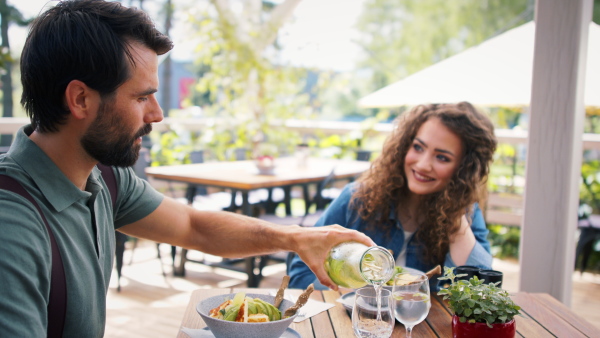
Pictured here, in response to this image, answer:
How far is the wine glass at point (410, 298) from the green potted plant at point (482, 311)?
3.4 inches

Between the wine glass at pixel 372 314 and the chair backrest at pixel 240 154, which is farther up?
the chair backrest at pixel 240 154

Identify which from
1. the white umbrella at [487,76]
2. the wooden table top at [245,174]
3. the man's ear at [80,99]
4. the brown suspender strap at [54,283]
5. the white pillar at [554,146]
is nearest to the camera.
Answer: the brown suspender strap at [54,283]

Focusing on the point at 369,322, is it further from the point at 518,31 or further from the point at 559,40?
the point at 518,31

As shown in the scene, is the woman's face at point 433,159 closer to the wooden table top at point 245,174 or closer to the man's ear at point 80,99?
the man's ear at point 80,99

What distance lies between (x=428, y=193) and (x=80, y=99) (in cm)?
134

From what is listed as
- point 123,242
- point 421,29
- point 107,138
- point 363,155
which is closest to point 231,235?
point 107,138

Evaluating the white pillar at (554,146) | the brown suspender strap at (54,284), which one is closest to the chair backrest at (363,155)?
the white pillar at (554,146)

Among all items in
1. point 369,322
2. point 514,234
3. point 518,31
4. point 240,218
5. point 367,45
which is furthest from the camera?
point 367,45

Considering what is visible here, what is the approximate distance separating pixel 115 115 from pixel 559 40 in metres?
1.78

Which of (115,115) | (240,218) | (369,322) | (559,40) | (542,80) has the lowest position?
(369,322)

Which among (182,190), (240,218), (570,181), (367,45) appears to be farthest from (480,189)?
(367,45)

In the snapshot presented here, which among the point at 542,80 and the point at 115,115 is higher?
the point at 542,80

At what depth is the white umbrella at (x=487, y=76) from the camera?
314 centimetres

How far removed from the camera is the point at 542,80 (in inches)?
90.3
